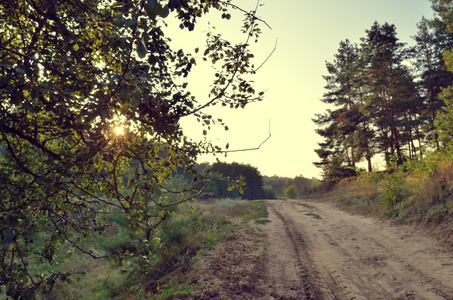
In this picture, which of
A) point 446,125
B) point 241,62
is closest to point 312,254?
point 241,62

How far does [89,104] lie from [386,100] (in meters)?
30.6

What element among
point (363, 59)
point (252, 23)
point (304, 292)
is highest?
point (363, 59)

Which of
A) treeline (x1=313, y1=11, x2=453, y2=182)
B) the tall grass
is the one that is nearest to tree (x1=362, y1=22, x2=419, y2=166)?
treeline (x1=313, y1=11, x2=453, y2=182)

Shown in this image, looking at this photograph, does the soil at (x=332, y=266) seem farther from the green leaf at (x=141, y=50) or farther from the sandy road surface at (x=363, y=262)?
the green leaf at (x=141, y=50)

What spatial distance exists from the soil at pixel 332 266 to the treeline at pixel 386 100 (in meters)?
17.8

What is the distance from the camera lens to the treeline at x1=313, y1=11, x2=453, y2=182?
26.5 meters

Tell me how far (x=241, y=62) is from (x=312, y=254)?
602cm

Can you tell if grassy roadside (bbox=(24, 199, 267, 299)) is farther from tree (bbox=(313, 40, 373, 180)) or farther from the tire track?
tree (bbox=(313, 40, 373, 180))

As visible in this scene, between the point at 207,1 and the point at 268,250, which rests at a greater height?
the point at 207,1

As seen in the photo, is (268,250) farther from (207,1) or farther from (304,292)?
(207,1)

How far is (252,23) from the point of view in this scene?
3.25m

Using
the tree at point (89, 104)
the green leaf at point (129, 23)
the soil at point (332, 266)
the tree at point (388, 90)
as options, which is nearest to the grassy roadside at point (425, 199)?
the soil at point (332, 266)

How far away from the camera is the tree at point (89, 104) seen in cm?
209

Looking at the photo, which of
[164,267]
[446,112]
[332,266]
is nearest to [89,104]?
[332,266]
